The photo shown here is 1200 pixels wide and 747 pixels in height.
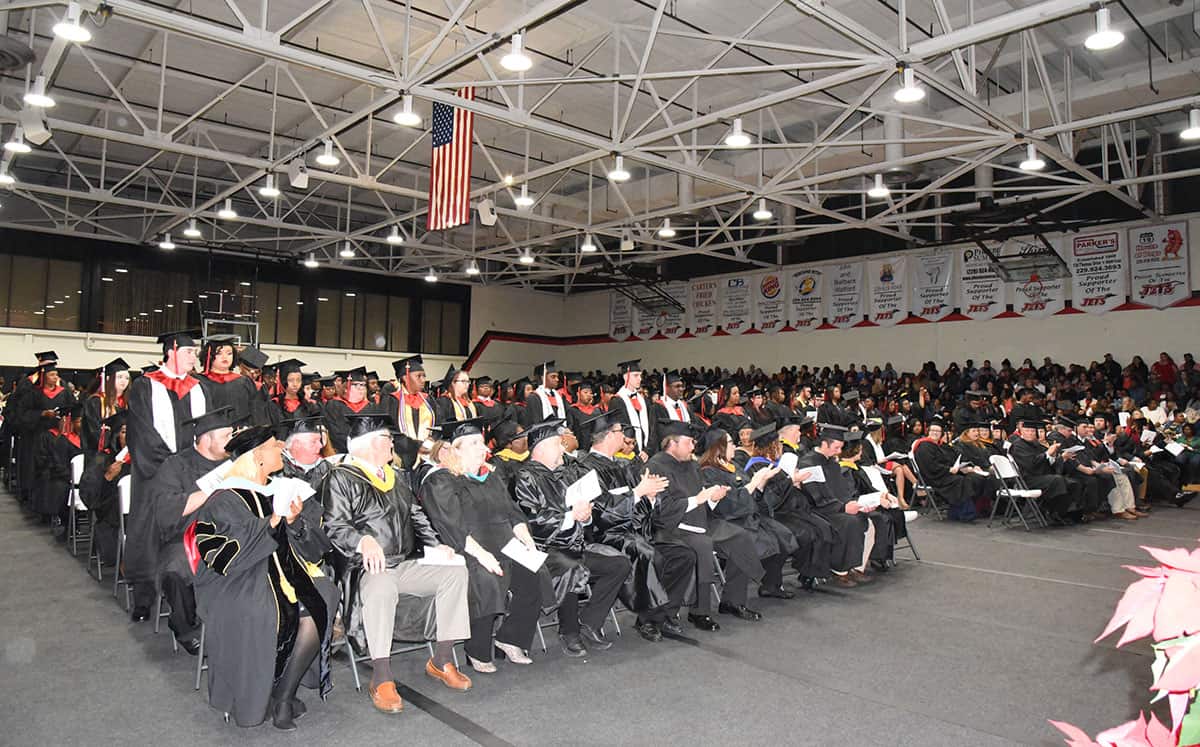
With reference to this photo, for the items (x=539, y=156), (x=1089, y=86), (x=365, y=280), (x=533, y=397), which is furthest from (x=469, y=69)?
(x=365, y=280)

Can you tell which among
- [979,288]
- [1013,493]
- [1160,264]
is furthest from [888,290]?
[1013,493]

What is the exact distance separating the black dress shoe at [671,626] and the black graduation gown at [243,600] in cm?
218

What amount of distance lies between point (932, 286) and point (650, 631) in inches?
633

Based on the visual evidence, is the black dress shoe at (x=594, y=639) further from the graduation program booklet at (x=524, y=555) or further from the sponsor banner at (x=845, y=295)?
the sponsor banner at (x=845, y=295)

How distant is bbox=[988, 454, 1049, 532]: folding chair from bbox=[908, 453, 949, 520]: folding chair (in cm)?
59

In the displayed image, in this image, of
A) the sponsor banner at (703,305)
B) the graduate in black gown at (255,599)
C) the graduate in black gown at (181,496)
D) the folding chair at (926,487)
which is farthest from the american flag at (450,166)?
the sponsor banner at (703,305)

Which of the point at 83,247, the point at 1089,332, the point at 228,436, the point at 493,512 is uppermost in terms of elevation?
the point at 83,247

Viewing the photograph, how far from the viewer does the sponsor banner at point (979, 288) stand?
1775 centimetres

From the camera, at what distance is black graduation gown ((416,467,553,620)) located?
13.4 feet

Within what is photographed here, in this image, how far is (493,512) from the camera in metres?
4.40

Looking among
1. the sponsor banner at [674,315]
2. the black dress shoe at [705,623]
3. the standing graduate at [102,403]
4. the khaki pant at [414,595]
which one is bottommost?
the black dress shoe at [705,623]

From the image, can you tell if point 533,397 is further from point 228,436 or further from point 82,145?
point 82,145

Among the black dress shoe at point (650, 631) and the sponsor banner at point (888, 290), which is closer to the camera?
the black dress shoe at point (650, 631)

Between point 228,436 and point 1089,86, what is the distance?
12975mm
